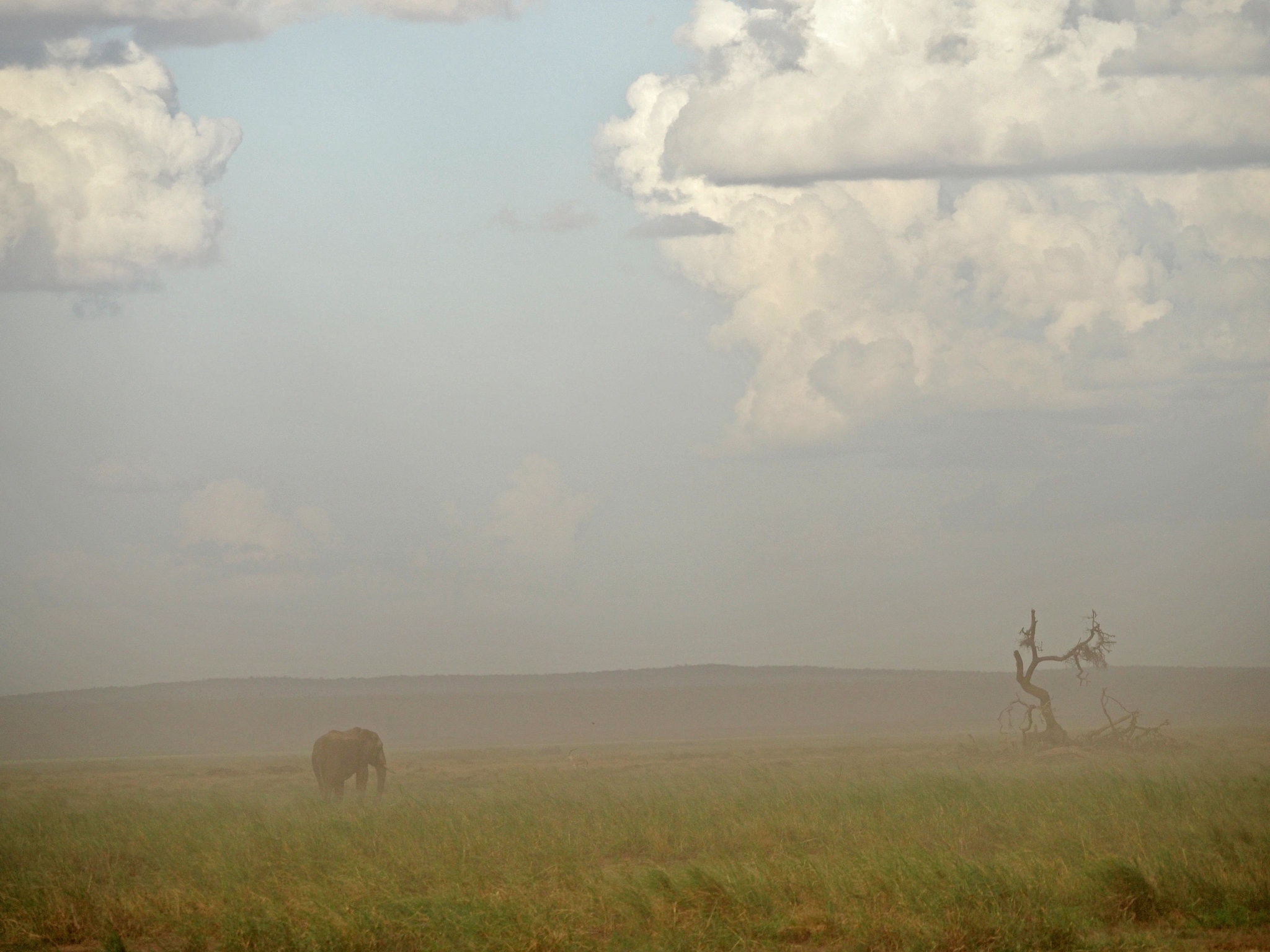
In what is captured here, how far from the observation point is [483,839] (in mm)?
19625

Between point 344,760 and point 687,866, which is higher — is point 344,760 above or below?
above

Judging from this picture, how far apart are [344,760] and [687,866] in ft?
56.9

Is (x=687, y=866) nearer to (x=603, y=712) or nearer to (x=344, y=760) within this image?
(x=344, y=760)

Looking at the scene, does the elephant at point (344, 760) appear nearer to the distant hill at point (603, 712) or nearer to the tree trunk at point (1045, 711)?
the tree trunk at point (1045, 711)

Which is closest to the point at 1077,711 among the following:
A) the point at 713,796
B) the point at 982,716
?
the point at 982,716

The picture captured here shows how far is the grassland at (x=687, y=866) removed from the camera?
45.6 feet

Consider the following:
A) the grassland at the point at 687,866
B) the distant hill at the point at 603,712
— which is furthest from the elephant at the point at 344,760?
the distant hill at the point at 603,712

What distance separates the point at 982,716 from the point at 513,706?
41454 mm

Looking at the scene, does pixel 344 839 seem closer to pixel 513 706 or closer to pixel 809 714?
pixel 809 714

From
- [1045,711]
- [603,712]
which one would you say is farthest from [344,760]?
[603,712]

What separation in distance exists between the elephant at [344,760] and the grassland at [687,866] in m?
2.24

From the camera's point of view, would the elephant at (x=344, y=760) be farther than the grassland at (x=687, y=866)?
Yes

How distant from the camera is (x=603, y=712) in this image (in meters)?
115

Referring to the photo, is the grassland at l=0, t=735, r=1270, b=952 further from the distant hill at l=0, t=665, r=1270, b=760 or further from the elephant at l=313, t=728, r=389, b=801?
the distant hill at l=0, t=665, r=1270, b=760
